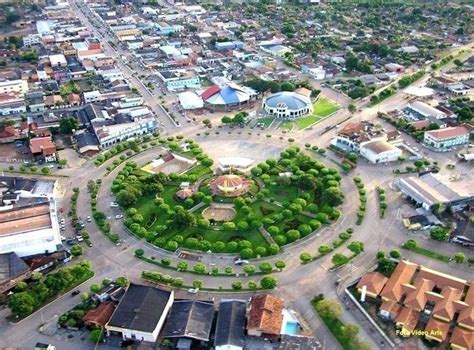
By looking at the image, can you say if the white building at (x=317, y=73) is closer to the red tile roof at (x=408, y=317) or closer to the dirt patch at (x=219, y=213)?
the dirt patch at (x=219, y=213)

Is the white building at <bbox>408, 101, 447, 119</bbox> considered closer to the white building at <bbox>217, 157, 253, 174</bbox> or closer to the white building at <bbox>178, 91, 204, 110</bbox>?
the white building at <bbox>217, 157, 253, 174</bbox>

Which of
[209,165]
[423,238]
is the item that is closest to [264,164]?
[209,165]

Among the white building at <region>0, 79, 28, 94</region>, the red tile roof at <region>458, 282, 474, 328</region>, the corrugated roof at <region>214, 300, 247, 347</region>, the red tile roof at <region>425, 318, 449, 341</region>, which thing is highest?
the red tile roof at <region>458, 282, 474, 328</region>

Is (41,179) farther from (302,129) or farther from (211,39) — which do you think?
(211,39)

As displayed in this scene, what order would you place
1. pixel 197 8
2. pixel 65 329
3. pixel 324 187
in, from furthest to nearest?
pixel 197 8 < pixel 324 187 < pixel 65 329

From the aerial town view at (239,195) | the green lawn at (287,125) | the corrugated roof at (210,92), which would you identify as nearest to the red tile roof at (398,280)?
the aerial town view at (239,195)

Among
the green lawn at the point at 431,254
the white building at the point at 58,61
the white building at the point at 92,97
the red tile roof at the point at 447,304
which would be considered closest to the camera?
the red tile roof at the point at 447,304

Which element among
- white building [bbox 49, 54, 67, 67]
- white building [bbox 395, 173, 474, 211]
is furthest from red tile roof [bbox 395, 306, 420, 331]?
white building [bbox 49, 54, 67, 67]
